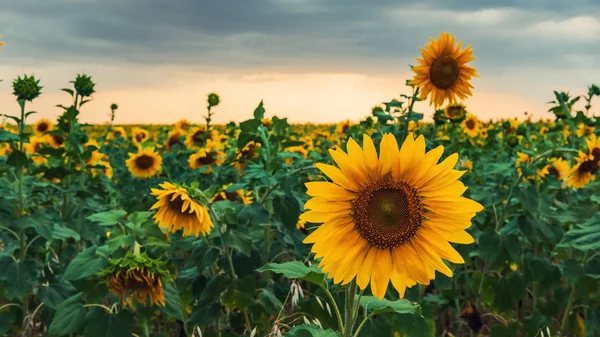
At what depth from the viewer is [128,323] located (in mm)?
2848

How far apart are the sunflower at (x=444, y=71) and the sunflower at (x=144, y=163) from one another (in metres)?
3.36

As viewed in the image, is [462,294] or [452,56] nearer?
[452,56]

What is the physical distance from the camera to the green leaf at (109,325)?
284cm

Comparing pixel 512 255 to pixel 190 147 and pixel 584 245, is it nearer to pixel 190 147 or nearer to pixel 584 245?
pixel 584 245

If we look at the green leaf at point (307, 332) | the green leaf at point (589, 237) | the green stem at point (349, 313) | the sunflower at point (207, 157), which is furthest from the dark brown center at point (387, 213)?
the sunflower at point (207, 157)

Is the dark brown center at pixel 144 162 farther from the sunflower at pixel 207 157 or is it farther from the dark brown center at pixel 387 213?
the dark brown center at pixel 387 213

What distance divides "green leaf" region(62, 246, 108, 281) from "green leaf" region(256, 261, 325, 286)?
1.24m

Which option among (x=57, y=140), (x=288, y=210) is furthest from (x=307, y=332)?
(x=57, y=140)

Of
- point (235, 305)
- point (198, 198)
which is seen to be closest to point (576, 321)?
point (235, 305)

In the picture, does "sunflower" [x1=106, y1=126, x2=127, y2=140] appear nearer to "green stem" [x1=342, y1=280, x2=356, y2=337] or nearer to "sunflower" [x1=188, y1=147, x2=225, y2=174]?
"sunflower" [x1=188, y1=147, x2=225, y2=174]

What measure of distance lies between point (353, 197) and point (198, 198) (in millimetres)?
1333

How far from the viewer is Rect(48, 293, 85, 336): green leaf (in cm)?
286

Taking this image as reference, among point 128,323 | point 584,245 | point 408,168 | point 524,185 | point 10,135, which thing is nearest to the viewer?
point 408,168

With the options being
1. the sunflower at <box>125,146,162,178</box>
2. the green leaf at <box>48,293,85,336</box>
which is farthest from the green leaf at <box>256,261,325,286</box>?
the sunflower at <box>125,146,162,178</box>
